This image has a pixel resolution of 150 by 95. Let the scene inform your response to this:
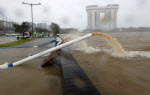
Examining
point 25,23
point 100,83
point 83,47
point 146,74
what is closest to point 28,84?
point 100,83

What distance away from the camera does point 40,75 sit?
4562 mm

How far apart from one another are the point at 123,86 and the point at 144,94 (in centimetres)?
59

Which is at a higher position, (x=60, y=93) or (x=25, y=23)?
(x=25, y=23)

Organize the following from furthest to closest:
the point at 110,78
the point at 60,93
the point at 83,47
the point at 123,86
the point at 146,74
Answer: the point at 83,47 < the point at 146,74 < the point at 110,78 < the point at 123,86 < the point at 60,93

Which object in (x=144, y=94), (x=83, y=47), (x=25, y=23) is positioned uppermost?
(x=25, y=23)

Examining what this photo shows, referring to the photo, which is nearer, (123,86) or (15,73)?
(123,86)

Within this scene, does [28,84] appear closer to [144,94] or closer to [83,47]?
[144,94]

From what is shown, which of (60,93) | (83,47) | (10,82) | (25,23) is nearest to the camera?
(60,93)

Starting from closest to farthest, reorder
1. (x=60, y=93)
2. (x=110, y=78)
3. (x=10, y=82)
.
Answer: (x=60, y=93), (x=10, y=82), (x=110, y=78)

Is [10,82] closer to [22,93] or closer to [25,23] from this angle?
[22,93]

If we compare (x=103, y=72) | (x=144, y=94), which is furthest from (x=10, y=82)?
(x=144, y=94)

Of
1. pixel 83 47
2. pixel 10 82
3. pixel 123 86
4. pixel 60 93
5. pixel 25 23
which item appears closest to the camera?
pixel 60 93

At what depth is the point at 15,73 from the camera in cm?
476

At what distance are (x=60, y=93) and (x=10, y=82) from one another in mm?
1877
